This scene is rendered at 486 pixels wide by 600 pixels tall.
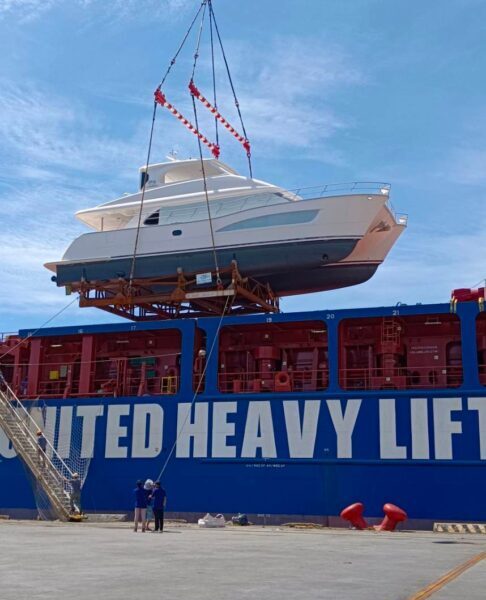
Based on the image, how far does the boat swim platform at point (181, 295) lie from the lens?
24219 millimetres

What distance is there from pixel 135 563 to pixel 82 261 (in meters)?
18.0

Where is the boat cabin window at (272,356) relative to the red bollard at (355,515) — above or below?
above

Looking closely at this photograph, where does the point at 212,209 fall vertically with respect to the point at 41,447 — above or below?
above

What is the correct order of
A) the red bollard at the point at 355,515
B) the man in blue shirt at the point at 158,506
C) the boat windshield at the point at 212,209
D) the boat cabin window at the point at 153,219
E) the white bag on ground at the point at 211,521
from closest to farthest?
1. the man in blue shirt at the point at 158,506
2. the red bollard at the point at 355,515
3. the white bag on ground at the point at 211,521
4. the boat windshield at the point at 212,209
5. the boat cabin window at the point at 153,219

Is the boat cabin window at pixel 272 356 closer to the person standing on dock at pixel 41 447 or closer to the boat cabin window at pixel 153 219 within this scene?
the person standing on dock at pixel 41 447

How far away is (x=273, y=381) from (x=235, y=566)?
39.8 feet

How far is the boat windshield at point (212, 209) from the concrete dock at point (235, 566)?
40.6 ft

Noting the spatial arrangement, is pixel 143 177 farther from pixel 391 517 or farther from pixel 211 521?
pixel 391 517

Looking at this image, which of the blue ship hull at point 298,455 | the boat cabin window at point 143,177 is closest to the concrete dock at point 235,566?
the blue ship hull at point 298,455

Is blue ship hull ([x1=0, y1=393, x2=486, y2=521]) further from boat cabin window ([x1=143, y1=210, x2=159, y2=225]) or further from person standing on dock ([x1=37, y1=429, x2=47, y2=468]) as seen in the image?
boat cabin window ([x1=143, y1=210, x2=159, y2=225])

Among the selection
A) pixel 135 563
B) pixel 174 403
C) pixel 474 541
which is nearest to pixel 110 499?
pixel 174 403

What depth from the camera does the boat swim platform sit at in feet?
79.5

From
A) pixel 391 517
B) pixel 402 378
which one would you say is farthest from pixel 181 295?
pixel 391 517

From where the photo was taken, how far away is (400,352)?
20531mm
